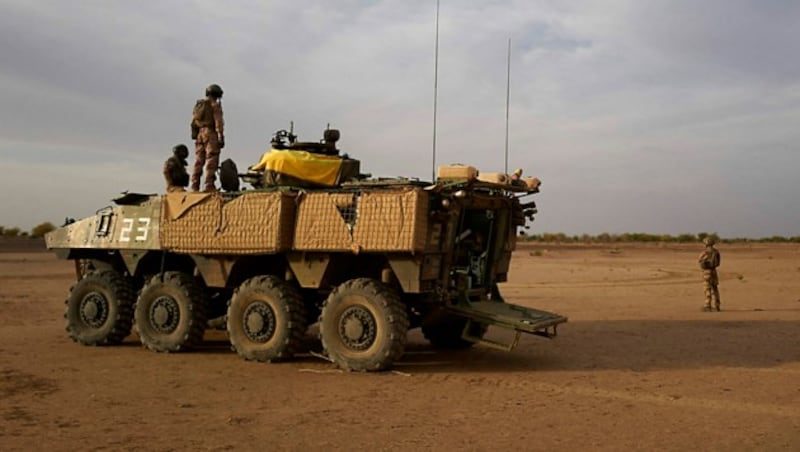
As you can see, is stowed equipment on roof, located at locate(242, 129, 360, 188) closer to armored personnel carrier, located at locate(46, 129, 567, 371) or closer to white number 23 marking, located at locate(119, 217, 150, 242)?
armored personnel carrier, located at locate(46, 129, 567, 371)

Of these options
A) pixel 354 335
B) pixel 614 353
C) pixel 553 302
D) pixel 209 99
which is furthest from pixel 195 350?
pixel 553 302

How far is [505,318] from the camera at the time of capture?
966cm

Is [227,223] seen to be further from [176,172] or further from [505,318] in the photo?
[505,318]

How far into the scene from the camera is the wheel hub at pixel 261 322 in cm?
1025

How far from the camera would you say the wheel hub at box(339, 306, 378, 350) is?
9.52 meters

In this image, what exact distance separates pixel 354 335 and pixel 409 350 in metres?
2.41

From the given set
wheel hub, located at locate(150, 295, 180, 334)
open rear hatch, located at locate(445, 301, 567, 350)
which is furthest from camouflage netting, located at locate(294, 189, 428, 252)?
wheel hub, located at locate(150, 295, 180, 334)

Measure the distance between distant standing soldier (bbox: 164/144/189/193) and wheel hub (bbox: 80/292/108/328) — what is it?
81.5 inches

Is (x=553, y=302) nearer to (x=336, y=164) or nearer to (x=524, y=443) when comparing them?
(x=336, y=164)

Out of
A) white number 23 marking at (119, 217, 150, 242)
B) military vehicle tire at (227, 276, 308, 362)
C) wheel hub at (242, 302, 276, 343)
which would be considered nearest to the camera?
military vehicle tire at (227, 276, 308, 362)

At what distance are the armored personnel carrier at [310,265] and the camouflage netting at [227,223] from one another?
0.02m

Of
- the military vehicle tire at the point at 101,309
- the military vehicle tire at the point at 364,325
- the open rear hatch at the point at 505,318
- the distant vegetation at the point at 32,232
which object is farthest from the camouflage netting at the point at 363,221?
the distant vegetation at the point at 32,232

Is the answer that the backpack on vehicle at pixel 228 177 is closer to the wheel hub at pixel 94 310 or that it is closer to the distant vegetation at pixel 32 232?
the wheel hub at pixel 94 310

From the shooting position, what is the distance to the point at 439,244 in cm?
974
